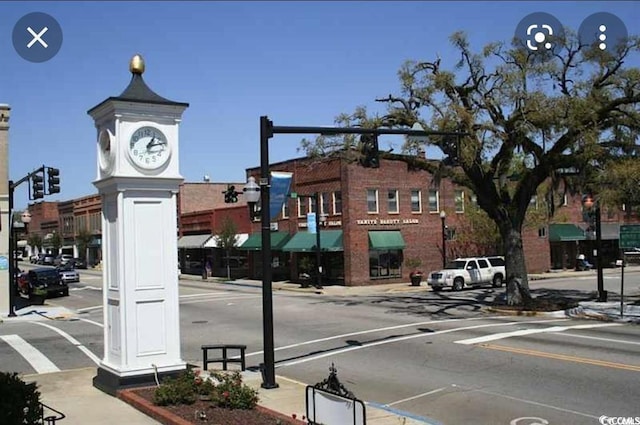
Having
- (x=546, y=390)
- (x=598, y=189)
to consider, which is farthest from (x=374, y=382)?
(x=598, y=189)

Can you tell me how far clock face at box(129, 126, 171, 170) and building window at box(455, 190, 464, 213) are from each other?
3837 cm

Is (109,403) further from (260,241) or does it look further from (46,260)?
(46,260)

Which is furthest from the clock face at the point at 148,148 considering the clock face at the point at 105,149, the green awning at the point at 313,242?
the green awning at the point at 313,242

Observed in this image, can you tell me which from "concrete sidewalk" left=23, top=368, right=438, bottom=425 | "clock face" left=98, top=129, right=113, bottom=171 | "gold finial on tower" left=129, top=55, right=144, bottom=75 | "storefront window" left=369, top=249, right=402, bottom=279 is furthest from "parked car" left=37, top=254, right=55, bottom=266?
"gold finial on tower" left=129, top=55, right=144, bottom=75

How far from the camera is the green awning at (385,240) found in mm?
42375

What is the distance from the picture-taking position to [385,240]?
42.8 meters

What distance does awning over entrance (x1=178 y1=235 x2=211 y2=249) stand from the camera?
59188mm

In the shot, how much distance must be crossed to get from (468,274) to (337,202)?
10.2m

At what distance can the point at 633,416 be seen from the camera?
945 cm

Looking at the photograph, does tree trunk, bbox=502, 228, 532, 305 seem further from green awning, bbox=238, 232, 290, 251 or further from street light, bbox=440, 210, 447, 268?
green awning, bbox=238, 232, 290, 251

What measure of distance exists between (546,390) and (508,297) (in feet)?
50.5

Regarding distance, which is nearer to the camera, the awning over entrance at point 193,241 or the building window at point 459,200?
the building window at point 459,200

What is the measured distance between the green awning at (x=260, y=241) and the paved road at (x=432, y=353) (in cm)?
1790

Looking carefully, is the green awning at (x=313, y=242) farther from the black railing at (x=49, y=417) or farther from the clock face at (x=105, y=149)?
the black railing at (x=49, y=417)
